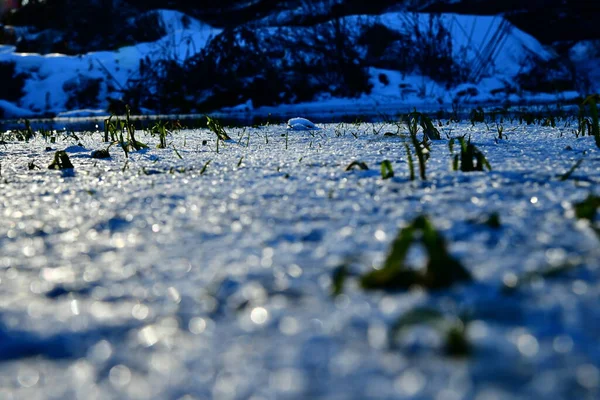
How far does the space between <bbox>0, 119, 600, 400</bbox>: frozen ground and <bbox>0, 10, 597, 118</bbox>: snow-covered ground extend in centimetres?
2773

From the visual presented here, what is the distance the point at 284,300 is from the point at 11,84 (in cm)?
3877

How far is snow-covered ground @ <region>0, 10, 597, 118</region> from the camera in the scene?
3117 centimetres

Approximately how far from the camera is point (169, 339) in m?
0.62

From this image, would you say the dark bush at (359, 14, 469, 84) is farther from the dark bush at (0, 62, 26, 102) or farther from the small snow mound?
the small snow mound

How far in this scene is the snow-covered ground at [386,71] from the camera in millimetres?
31172

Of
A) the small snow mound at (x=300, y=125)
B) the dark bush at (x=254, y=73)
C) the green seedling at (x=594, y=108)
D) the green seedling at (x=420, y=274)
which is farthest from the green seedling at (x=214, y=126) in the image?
the dark bush at (x=254, y=73)

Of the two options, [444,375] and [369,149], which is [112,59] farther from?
[444,375]

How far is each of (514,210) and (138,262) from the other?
803mm

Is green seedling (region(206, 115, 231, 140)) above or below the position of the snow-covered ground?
below

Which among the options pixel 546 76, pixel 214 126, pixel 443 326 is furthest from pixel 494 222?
pixel 546 76

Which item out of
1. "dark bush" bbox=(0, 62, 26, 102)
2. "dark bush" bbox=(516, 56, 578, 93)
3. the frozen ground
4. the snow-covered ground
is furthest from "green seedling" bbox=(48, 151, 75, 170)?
"dark bush" bbox=(0, 62, 26, 102)

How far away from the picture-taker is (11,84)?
33.7 meters

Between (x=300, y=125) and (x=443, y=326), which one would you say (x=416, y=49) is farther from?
(x=443, y=326)

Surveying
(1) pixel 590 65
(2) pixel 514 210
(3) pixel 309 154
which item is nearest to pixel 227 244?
(2) pixel 514 210
